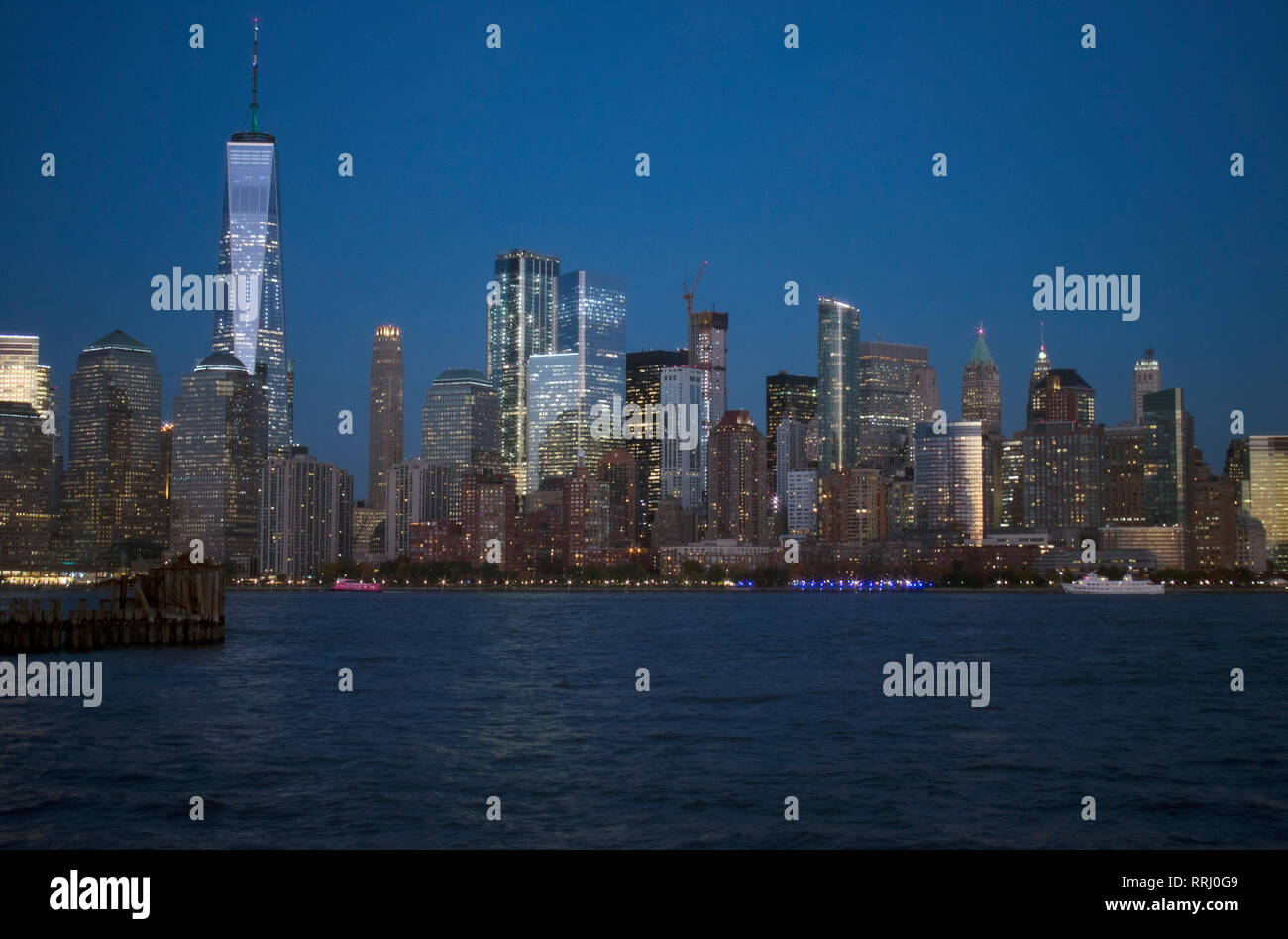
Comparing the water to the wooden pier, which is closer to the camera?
the water

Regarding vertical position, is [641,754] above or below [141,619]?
below

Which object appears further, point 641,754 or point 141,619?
point 141,619

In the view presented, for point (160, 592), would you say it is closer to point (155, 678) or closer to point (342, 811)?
point (155, 678)

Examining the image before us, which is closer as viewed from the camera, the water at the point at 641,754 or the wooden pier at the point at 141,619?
the water at the point at 641,754
